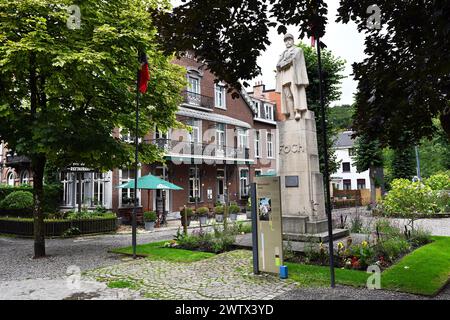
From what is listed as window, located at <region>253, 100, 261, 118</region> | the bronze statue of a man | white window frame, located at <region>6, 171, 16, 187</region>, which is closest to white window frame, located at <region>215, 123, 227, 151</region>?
window, located at <region>253, 100, 261, 118</region>

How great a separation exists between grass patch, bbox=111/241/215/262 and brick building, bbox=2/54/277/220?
10585 mm

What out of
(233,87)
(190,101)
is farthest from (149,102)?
(190,101)

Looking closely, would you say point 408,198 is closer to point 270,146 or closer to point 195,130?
point 195,130

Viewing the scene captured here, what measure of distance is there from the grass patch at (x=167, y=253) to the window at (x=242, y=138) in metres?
22.1

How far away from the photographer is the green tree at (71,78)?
31.1 feet

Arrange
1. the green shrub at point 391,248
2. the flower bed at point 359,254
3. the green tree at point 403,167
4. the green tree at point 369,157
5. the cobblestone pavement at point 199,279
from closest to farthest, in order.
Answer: the cobblestone pavement at point 199,279, the flower bed at point 359,254, the green shrub at point 391,248, the green tree at point 369,157, the green tree at point 403,167

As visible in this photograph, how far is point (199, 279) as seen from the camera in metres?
7.81

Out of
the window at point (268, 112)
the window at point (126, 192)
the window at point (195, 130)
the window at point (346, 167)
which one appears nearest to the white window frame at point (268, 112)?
the window at point (268, 112)

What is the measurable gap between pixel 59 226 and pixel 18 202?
16.3ft

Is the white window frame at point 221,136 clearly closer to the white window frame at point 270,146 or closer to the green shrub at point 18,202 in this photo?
the white window frame at point 270,146

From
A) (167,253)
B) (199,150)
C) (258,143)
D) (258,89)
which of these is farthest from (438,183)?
(167,253)

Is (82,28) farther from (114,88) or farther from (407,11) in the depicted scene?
(407,11)

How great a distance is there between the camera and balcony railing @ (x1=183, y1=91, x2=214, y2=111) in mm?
28391
